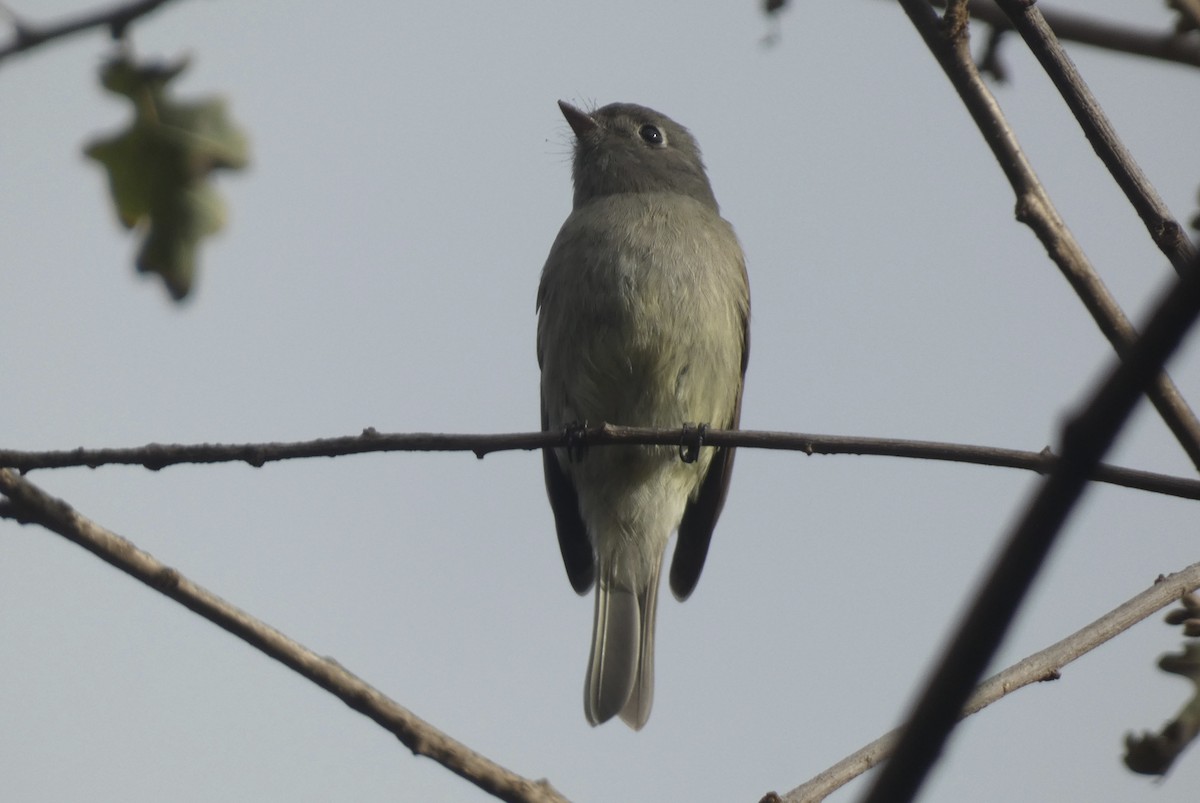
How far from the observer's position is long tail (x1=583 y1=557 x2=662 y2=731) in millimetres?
6168

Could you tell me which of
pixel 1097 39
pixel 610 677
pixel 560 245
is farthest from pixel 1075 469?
pixel 560 245

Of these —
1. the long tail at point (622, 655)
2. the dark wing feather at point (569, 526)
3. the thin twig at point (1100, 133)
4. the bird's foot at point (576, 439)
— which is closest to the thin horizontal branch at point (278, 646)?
the bird's foot at point (576, 439)

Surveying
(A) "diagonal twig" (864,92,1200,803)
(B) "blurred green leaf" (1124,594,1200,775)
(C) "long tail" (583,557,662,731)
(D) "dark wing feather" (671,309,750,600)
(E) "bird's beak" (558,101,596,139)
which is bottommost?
(A) "diagonal twig" (864,92,1200,803)

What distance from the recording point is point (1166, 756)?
2.23 meters

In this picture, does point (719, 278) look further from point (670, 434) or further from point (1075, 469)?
point (1075, 469)

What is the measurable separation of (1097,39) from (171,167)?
2.38 metres

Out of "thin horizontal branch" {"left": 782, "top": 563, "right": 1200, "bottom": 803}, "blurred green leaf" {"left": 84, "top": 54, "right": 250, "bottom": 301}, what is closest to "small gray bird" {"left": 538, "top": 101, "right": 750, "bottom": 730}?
"thin horizontal branch" {"left": 782, "top": 563, "right": 1200, "bottom": 803}

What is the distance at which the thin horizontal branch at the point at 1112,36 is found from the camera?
304 cm

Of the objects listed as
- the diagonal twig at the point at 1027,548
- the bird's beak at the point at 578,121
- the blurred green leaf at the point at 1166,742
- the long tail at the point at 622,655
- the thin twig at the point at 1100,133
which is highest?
the bird's beak at the point at 578,121

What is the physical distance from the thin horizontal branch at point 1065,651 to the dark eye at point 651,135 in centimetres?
537

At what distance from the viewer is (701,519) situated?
7.11 metres

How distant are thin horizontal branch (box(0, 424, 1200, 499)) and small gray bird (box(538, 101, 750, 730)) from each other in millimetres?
2544

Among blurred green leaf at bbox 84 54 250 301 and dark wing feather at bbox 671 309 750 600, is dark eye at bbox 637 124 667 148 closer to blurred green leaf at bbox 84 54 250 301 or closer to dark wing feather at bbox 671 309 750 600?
dark wing feather at bbox 671 309 750 600

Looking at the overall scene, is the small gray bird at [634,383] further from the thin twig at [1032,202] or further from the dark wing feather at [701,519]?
the thin twig at [1032,202]
